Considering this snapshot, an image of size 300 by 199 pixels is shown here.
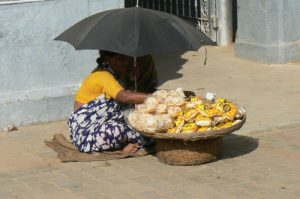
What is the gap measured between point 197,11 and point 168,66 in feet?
6.14

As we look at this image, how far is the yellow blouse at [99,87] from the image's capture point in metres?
6.14

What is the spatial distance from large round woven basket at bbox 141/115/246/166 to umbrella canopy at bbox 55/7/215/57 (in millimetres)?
673

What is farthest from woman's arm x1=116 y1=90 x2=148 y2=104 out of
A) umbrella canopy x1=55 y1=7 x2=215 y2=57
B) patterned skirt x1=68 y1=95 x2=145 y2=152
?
umbrella canopy x1=55 y1=7 x2=215 y2=57

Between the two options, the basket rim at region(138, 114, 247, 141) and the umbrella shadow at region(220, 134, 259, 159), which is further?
the umbrella shadow at region(220, 134, 259, 159)

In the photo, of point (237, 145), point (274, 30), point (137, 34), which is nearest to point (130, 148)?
point (237, 145)

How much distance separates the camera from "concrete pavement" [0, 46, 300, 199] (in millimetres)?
5500

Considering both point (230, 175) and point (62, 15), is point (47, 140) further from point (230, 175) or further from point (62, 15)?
point (230, 175)

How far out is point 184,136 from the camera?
5723mm

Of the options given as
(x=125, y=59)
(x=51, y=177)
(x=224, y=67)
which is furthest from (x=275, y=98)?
(x=51, y=177)

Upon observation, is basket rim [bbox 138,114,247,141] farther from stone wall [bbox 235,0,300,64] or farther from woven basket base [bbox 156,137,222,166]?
stone wall [bbox 235,0,300,64]

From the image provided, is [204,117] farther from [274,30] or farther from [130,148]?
[274,30]

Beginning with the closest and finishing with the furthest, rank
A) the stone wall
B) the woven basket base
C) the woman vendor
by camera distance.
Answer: the woven basket base → the woman vendor → the stone wall

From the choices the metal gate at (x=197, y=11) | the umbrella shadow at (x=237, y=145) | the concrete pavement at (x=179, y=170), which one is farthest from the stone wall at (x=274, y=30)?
the umbrella shadow at (x=237, y=145)

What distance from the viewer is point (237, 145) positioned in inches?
261
